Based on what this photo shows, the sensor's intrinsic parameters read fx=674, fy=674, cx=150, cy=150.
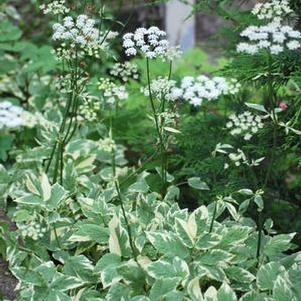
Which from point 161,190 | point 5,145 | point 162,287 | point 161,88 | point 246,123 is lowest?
point 162,287

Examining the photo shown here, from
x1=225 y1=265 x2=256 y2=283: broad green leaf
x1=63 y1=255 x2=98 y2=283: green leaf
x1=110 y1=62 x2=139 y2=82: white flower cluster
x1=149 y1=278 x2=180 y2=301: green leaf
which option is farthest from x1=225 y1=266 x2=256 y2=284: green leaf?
x1=110 y1=62 x2=139 y2=82: white flower cluster

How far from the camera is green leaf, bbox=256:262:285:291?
206 centimetres

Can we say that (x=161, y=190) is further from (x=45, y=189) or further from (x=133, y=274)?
(x=133, y=274)

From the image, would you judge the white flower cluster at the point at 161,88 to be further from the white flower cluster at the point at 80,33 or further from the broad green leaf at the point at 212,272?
the broad green leaf at the point at 212,272

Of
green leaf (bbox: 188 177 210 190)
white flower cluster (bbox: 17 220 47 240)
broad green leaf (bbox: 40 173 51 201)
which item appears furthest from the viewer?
green leaf (bbox: 188 177 210 190)

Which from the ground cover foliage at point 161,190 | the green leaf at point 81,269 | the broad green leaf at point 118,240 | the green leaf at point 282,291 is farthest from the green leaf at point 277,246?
the green leaf at point 81,269

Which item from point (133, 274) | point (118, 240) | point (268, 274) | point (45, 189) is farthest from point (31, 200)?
point (268, 274)

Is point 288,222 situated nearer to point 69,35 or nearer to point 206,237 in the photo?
point 206,237

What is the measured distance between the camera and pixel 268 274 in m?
2.08

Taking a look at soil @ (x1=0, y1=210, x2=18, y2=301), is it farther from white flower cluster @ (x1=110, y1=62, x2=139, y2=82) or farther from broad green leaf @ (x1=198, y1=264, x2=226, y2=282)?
white flower cluster @ (x1=110, y1=62, x2=139, y2=82)

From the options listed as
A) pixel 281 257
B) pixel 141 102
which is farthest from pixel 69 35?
pixel 141 102

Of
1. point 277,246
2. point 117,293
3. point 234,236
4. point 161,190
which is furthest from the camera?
point 161,190

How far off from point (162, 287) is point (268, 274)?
0.35 metres

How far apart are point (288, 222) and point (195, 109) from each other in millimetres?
709
